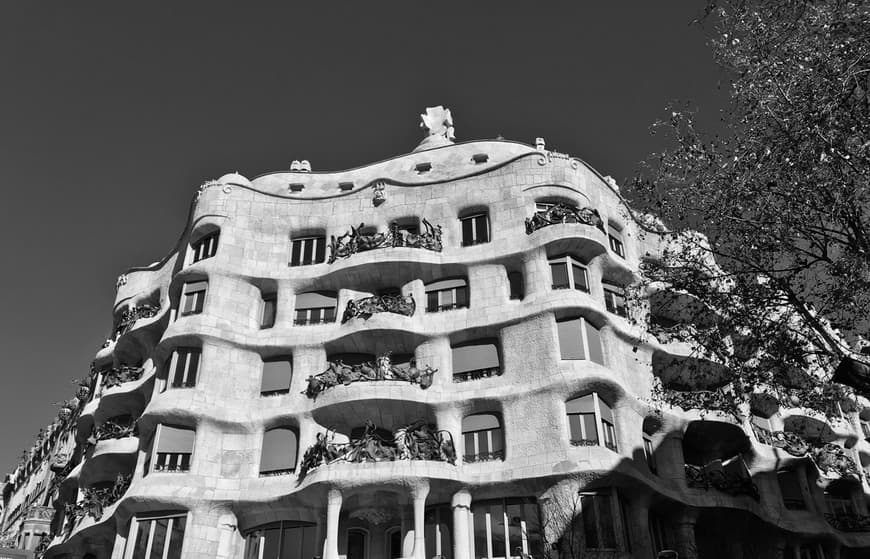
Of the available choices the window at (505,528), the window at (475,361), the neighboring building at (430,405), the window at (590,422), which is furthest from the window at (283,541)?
the window at (590,422)

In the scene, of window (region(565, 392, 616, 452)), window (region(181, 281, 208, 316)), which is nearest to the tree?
window (region(565, 392, 616, 452))

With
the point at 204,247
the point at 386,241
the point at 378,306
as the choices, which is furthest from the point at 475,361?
the point at 204,247

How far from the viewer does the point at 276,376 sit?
32.8 meters

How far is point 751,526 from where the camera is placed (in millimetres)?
31688

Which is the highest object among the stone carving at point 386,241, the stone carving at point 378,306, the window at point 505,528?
the stone carving at point 386,241

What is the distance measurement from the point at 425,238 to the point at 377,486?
11.1m

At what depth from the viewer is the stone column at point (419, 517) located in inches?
1069

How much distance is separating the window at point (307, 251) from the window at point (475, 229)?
6299 mm

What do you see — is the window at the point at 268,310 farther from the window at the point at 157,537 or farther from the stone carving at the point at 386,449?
the window at the point at 157,537

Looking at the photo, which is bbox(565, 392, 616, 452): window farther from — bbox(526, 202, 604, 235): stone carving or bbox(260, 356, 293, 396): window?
bbox(260, 356, 293, 396): window

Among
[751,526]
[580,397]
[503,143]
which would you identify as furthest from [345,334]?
[751,526]

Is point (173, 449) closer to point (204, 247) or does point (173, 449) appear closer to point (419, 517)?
point (204, 247)

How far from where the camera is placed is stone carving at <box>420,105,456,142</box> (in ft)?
140

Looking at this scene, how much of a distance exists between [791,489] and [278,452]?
22511 millimetres
